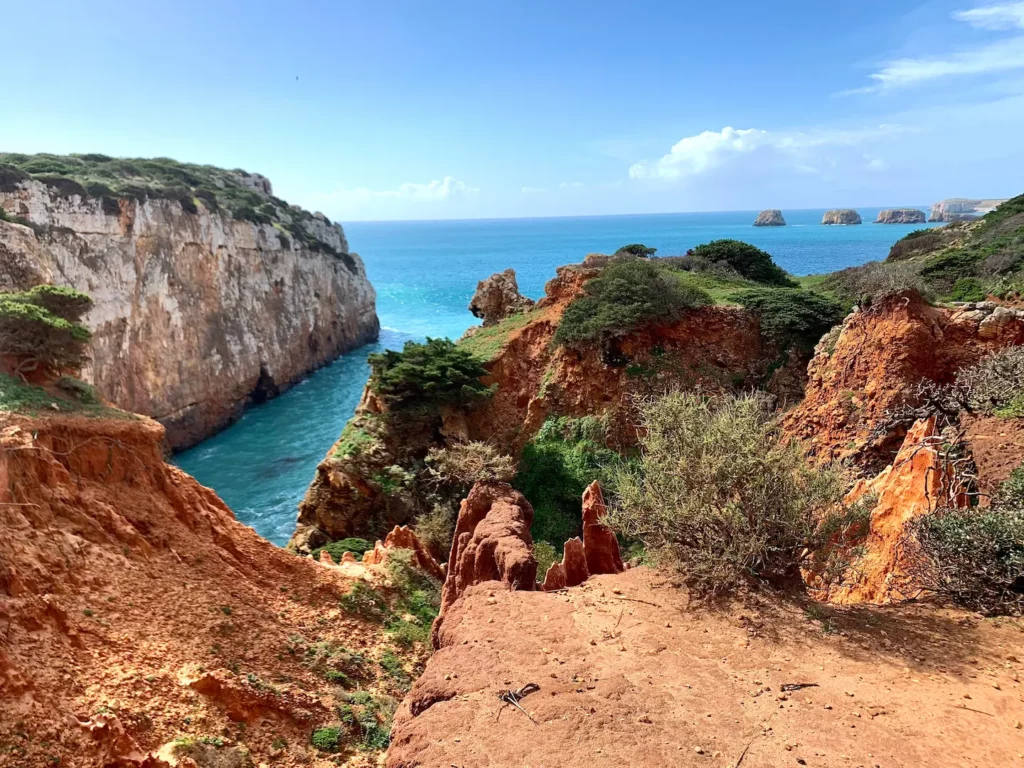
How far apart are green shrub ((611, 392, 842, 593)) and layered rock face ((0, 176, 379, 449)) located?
30024 mm

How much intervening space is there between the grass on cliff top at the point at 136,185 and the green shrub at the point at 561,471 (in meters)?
29.5

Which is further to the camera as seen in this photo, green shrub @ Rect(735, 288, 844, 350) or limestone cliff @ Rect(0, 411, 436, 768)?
green shrub @ Rect(735, 288, 844, 350)

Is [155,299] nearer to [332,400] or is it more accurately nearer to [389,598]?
[332,400]

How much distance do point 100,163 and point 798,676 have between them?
55.2 metres

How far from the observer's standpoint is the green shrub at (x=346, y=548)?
17812 mm

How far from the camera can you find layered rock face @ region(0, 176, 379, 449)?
1174 inches

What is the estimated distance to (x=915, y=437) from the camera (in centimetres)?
1151

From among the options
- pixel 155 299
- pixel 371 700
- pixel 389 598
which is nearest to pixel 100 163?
pixel 155 299

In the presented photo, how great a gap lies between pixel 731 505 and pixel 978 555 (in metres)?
3.34

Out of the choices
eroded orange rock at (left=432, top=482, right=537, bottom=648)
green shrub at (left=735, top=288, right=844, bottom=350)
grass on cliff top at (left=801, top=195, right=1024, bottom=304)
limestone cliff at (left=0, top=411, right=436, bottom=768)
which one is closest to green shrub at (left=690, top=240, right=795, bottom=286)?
grass on cliff top at (left=801, top=195, right=1024, bottom=304)

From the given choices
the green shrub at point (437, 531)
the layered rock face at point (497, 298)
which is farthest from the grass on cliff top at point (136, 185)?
the green shrub at point (437, 531)

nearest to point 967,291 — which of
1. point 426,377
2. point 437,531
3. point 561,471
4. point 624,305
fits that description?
point 624,305

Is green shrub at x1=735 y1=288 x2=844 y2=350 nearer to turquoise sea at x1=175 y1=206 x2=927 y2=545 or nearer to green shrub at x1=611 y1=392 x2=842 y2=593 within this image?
green shrub at x1=611 y1=392 x2=842 y2=593

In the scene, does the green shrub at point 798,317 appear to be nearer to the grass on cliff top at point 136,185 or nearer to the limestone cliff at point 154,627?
the limestone cliff at point 154,627
